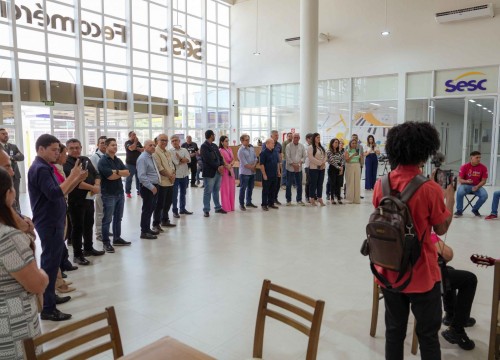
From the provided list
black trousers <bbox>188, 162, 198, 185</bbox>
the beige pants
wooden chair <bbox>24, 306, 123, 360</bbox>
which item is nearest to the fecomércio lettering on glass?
black trousers <bbox>188, 162, 198, 185</bbox>

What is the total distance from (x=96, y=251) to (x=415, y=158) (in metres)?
4.32

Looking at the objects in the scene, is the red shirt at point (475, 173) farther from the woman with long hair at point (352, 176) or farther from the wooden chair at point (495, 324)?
the wooden chair at point (495, 324)

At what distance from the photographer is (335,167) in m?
8.58

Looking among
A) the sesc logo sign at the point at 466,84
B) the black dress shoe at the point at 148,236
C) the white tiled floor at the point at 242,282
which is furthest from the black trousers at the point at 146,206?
the sesc logo sign at the point at 466,84

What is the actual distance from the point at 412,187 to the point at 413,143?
230 millimetres

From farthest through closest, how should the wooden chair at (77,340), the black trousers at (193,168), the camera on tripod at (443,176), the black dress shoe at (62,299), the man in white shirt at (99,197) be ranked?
the black trousers at (193,168) < the man in white shirt at (99,197) < the black dress shoe at (62,299) < the camera on tripod at (443,176) < the wooden chair at (77,340)

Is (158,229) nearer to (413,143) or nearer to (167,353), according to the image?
(167,353)

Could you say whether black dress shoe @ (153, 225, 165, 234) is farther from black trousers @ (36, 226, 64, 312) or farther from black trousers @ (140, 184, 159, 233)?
black trousers @ (36, 226, 64, 312)

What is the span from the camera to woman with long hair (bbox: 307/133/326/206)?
8266 mm

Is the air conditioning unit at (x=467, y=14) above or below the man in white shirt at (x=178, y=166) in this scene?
above

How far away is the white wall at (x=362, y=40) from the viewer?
1130cm

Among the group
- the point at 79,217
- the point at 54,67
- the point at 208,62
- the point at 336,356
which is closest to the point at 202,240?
the point at 79,217

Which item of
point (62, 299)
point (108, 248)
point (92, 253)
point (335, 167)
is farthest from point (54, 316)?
point (335, 167)

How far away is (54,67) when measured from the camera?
11.4 metres
